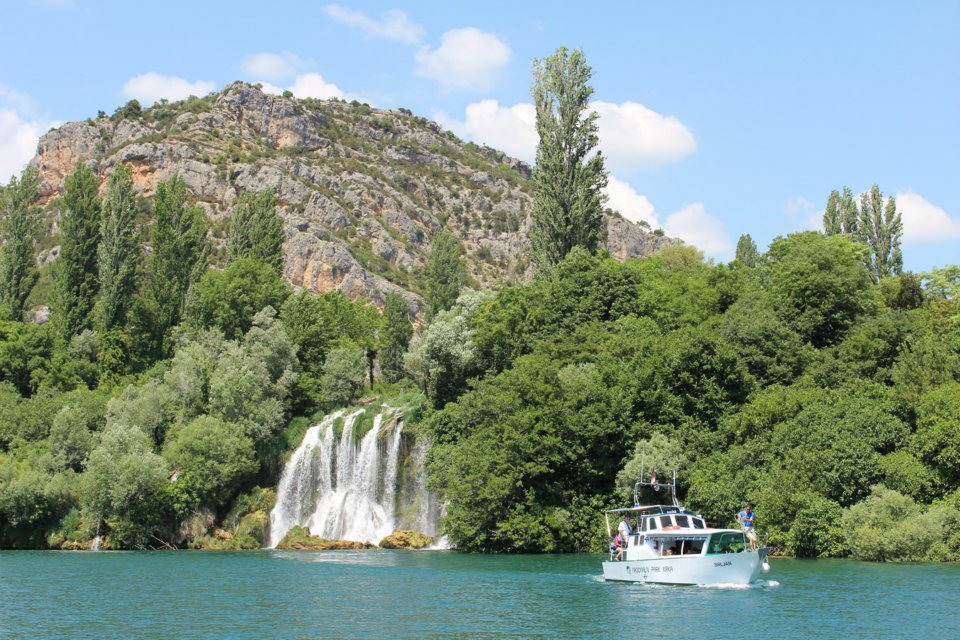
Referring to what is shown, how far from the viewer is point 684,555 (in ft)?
147

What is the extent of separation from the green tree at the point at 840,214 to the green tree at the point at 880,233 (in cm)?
96

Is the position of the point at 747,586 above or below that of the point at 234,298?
below

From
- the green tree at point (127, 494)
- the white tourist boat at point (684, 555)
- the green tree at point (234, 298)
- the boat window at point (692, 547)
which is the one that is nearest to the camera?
the white tourist boat at point (684, 555)

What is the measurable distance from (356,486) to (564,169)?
34.5 metres

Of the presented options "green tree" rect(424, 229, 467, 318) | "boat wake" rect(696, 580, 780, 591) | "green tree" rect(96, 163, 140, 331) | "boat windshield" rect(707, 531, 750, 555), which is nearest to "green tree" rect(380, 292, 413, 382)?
"green tree" rect(424, 229, 467, 318)

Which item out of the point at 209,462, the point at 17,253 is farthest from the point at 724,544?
the point at 17,253

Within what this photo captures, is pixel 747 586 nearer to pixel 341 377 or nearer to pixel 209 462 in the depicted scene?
pixel 209 462

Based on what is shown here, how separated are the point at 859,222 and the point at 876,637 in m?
100.0

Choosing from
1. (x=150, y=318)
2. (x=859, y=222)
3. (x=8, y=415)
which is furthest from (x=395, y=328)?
(x=859, y=222)

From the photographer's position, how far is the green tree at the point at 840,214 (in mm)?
122125

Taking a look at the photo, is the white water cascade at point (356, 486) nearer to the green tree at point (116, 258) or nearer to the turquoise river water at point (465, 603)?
the turquoise river water at point (465, 603)

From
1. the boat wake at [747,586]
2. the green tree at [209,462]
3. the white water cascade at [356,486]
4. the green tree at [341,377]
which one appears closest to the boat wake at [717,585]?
the boat wake at [747,586]

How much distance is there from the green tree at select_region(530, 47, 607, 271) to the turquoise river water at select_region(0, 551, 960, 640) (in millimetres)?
39109

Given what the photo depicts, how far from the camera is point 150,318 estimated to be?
10381 centimetres
